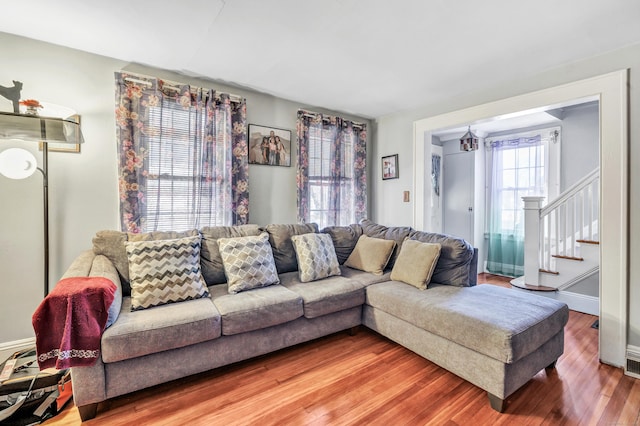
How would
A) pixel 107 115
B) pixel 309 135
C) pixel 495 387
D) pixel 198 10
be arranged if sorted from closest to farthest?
pixel 495 387 → pixel 198 10 → pixel 107 115 → pixel 309 135

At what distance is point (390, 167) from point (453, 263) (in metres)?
1.90

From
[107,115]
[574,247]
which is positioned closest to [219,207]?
[107,115]

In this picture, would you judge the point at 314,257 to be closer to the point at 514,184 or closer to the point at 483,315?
the point at 483,315

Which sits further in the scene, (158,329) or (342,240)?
(342,240)

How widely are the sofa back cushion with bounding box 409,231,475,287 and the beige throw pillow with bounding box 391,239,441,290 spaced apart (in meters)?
0.12

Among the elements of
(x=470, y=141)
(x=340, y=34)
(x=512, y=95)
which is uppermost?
(x=340, y=34)

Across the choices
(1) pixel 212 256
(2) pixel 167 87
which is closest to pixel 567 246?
(1) pixel 212 256

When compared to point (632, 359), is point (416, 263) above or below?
above

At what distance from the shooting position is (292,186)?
362 centimetres

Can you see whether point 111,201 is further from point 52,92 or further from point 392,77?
point 392,77

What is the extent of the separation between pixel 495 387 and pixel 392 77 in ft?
8.72

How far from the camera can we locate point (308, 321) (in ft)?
7.84

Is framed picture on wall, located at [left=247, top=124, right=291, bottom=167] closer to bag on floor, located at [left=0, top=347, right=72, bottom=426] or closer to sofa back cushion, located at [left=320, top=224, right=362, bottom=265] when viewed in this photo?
sofa back cushion, located at [left=320, top=224, right=362, bottom=265]

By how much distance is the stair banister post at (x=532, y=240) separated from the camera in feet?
12.5
